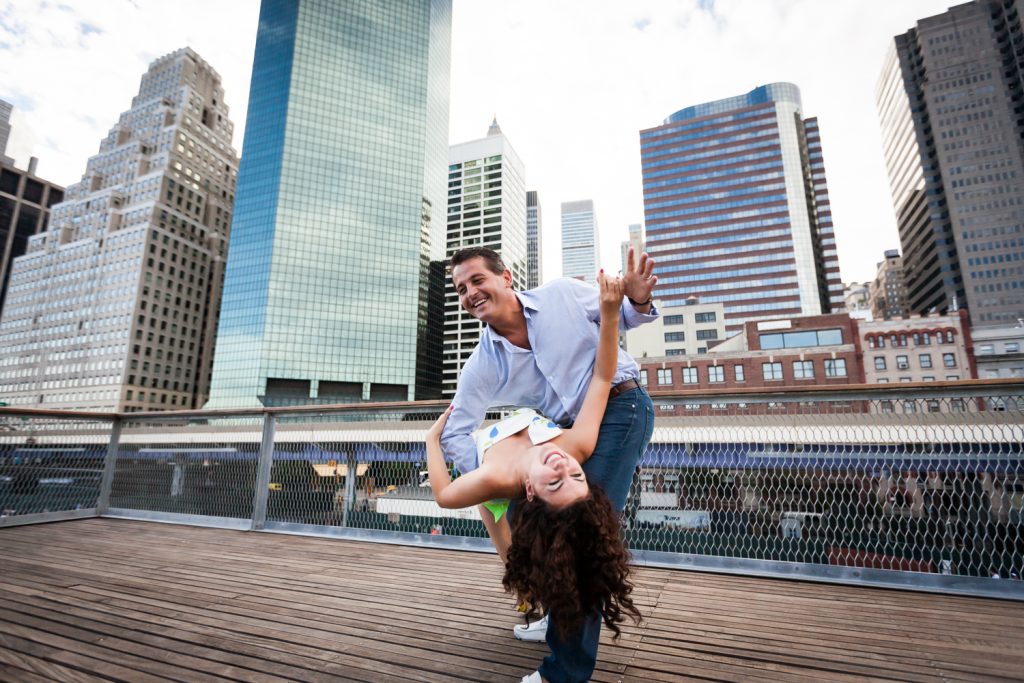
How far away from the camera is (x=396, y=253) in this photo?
233 feet

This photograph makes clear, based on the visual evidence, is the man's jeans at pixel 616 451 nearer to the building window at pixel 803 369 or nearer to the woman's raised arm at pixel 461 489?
the woman's raised arm at pixel 461 489

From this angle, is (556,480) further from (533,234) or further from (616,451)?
(533,234)

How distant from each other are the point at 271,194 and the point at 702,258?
250 feet

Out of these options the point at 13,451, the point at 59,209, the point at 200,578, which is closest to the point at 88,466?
the point at 13,451

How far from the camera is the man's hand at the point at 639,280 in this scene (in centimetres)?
182

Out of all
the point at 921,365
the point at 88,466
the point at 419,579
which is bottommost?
the point at 419,579

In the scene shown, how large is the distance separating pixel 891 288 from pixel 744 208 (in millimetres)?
54563

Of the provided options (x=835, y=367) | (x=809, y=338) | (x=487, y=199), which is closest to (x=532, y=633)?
(x=809, y=338)

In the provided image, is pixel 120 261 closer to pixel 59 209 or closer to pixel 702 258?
pixel 59 209

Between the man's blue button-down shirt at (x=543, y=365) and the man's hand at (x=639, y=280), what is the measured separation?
10 cm

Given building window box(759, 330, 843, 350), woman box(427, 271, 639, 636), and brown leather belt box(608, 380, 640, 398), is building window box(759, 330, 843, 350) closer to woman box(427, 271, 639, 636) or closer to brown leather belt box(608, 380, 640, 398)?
brown leather belt box(608, 380, 640, 398)

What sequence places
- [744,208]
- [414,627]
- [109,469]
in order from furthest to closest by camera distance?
1. [744,208]
2. [109,469]
3. [414,627]

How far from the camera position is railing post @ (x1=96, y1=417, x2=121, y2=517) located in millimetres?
→ 5934

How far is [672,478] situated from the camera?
4.37m
